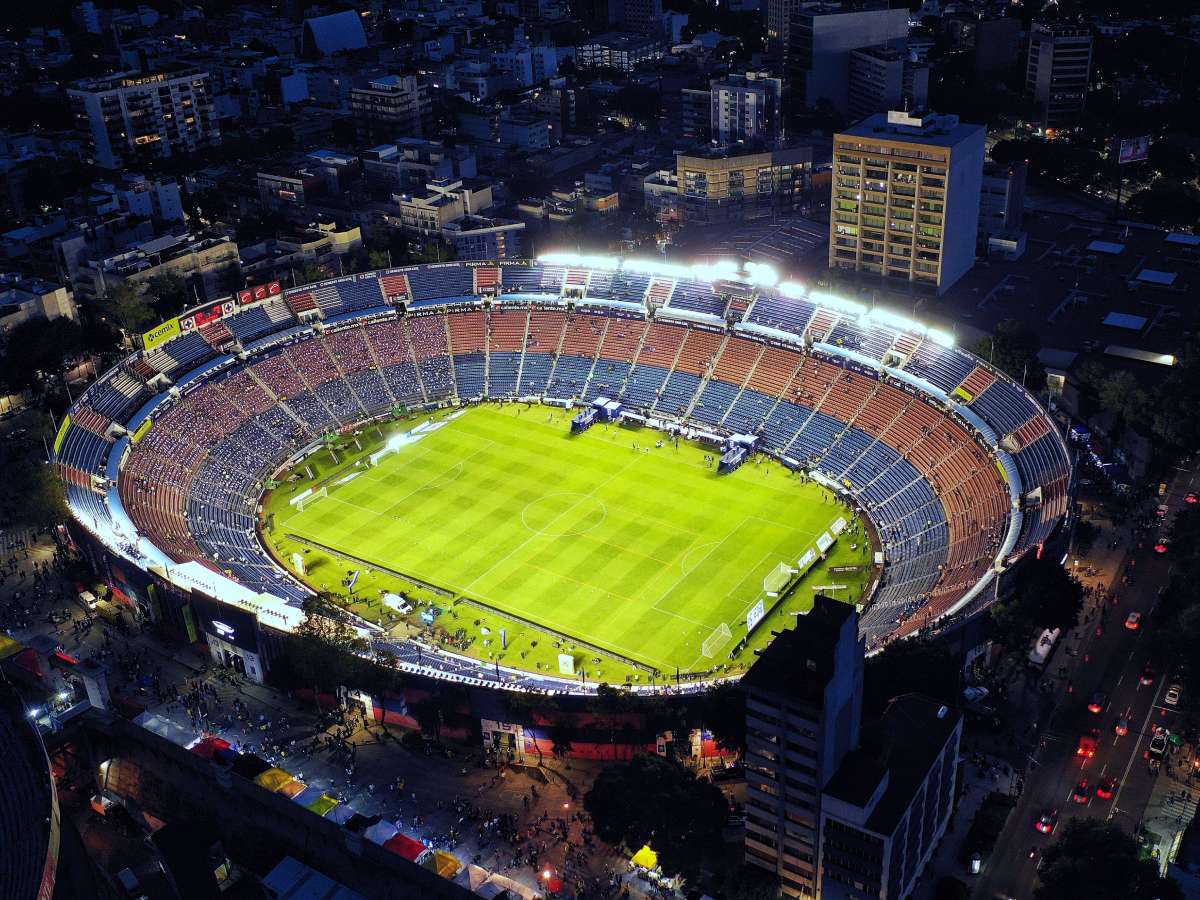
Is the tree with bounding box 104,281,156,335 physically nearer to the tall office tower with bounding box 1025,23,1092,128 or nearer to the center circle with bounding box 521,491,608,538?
the center circle with bounding box 521,491,608,538

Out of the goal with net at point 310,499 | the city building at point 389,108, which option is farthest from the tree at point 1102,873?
the city building at point 389,108

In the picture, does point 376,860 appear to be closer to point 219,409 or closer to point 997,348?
point 219,409

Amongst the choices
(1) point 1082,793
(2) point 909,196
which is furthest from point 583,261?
(1) point 1082,793

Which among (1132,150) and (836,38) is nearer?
(1132,150)

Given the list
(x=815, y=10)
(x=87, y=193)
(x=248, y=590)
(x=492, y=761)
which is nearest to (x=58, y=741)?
(x=248, y=590)

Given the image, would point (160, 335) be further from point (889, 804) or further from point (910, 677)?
point (889, 804)
